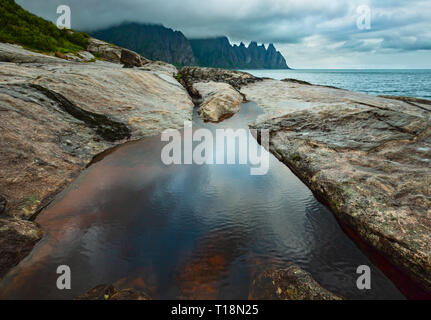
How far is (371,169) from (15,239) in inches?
324

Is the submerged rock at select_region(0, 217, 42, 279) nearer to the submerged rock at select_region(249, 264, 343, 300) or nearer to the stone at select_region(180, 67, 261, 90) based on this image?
the submerged rock at select_region(249, 264, 343, 300)

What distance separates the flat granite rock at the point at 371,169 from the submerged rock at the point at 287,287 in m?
1.71

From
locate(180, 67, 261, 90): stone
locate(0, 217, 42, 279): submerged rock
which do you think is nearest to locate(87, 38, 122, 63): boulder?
locate(180, 67, 261, 90): stone

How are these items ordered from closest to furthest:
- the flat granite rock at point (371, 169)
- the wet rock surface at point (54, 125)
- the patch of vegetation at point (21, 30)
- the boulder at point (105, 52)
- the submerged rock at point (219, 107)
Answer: the flat granite rock at point (371, 169)
the wet rock surface at point (54, 125)
the submerged rock at point (219, 107)
the patch of vegetation at point (21, 30)
the boulder at point (105, 52)

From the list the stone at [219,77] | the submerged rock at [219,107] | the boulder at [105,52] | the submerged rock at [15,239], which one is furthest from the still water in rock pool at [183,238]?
the boulder at [105,52]

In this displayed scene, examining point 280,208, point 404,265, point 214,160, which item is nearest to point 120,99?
point 214,160

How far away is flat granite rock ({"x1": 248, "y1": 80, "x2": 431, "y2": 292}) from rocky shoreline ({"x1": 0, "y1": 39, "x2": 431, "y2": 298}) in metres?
→ 0.02

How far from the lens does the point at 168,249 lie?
402 centimetres

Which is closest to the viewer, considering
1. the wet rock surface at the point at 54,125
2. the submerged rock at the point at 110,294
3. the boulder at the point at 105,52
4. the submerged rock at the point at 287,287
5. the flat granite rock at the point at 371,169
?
the submerged rock at the point at 110,294

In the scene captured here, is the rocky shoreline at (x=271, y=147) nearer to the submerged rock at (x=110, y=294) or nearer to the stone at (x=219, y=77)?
the submerged rock at (x=110, y=294)

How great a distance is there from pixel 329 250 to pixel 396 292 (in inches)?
42.5

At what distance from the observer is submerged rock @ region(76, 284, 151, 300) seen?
121 inches

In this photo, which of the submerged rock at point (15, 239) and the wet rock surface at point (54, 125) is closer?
the submerged rock at point (15, 239)

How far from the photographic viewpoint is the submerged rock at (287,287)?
3207mm
